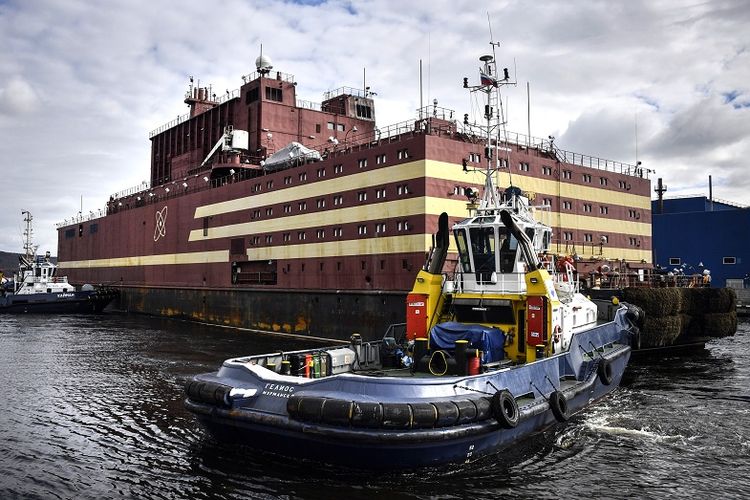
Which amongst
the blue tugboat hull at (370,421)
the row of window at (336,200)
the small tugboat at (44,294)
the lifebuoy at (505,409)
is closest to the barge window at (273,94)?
the row of window at (336,200)

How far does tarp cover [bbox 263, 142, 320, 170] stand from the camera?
113ft

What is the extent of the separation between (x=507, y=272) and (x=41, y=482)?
34.2 feet

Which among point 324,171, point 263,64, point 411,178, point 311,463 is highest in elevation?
point 263,64

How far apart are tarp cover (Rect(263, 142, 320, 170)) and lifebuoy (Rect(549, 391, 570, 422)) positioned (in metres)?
24.3

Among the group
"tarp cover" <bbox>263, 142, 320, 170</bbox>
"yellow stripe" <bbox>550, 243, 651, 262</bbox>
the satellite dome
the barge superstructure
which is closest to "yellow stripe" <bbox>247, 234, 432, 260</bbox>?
the barge superstructure

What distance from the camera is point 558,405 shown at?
12.1 meters

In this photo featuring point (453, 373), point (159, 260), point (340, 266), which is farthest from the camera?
point (159, 260)

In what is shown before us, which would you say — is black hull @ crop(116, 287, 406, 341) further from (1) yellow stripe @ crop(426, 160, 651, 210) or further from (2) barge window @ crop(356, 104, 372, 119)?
(2) barge window @ crop(356, 104, 372, 119)

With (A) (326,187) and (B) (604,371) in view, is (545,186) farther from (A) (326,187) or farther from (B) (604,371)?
(B) (604,371)

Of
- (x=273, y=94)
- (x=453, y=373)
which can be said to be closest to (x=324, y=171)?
(x=273, y=94)

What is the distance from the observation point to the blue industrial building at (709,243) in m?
53.5

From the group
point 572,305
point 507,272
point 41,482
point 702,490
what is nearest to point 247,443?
point 41,482

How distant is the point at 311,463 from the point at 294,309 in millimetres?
23392

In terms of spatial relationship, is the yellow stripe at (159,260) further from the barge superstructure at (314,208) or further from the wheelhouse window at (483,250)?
the wheelhouse window at (483,250)
